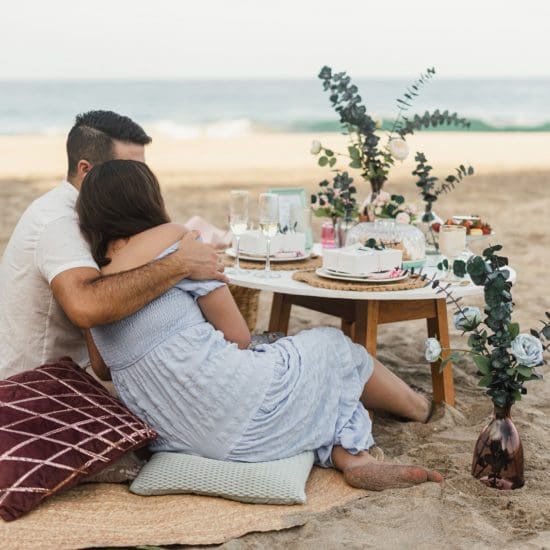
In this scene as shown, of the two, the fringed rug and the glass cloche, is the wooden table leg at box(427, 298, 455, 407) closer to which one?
the glass cloche

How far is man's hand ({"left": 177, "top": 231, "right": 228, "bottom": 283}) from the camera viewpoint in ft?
10.6

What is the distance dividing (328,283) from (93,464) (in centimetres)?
124

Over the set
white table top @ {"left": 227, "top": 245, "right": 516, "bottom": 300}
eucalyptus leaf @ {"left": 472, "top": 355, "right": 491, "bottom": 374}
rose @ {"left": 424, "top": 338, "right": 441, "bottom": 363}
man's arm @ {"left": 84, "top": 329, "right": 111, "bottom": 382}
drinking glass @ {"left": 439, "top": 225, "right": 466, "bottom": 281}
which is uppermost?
drinking glass @ {"left": 439, "top": 225, "right": 466, "bottom": 281}

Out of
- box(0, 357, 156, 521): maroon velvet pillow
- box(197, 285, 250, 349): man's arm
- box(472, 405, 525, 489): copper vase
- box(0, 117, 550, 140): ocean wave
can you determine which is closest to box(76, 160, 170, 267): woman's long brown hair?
box(197, 285, 250, 349): man's arm

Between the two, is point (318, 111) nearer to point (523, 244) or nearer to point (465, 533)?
point (523, 244)


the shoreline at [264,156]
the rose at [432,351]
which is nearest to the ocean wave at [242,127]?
the shoreline at [264,156]

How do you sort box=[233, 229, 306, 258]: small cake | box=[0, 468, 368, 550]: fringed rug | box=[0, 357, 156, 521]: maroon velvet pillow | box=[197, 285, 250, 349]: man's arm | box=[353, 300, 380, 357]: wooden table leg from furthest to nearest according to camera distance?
box=[233, 229, 306, 258]: small cake, box=[353, 300, 380, 357]: wooden table leg, box=[197, 285, 250, 349]: man's arm, box=[0, 357, 156, 521]: maroon velvet pillow, box=[0, 468, 368, 550]: fringed rug

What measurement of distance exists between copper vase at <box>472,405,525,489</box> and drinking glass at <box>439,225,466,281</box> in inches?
35.6

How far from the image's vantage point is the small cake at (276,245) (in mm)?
4234

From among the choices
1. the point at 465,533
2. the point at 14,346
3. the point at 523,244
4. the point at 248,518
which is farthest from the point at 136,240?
the point at 523,244

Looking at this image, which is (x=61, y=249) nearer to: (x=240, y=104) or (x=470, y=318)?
(x=470, y=318)

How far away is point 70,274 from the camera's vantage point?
3.17m

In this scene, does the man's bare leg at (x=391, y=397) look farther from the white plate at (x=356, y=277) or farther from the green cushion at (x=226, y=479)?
the green cushion at (x=226, y=479)

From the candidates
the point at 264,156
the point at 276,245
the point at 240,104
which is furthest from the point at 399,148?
the point at 240,104
